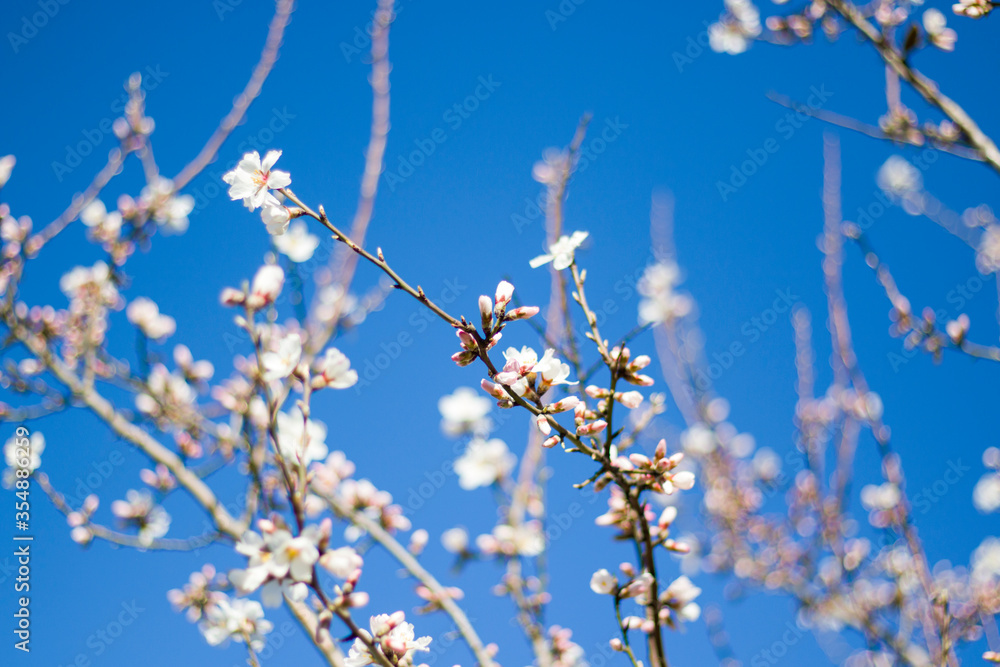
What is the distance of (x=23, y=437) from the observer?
9.07 ft

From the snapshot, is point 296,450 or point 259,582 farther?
point 296,450

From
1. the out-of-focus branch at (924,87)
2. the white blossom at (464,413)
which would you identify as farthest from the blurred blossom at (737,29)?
the white blossom at (464,413)

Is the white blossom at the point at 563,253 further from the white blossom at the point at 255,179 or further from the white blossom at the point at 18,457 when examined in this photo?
the white blossom at the point at 18,457

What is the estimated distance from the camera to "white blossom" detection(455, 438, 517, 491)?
3131 mm

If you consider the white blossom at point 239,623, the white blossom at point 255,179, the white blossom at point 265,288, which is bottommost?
the white blossom at point 239,623

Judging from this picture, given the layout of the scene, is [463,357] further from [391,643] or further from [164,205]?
[164,205]

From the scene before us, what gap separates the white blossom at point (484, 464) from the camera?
123 inches

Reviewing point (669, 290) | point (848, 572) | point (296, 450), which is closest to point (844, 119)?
point (848, 572)

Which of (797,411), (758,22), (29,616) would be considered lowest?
(797,411)

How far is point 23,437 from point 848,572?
410 centimetres

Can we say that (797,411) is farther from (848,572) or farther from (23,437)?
(23,437)

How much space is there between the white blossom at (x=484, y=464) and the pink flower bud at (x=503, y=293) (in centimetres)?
202

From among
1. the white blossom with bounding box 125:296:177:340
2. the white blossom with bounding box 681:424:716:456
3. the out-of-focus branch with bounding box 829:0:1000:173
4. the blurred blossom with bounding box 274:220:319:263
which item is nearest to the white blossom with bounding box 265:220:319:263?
the blurred blossom with bounding box 274:220:319:263

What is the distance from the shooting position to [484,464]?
320 centimetres
